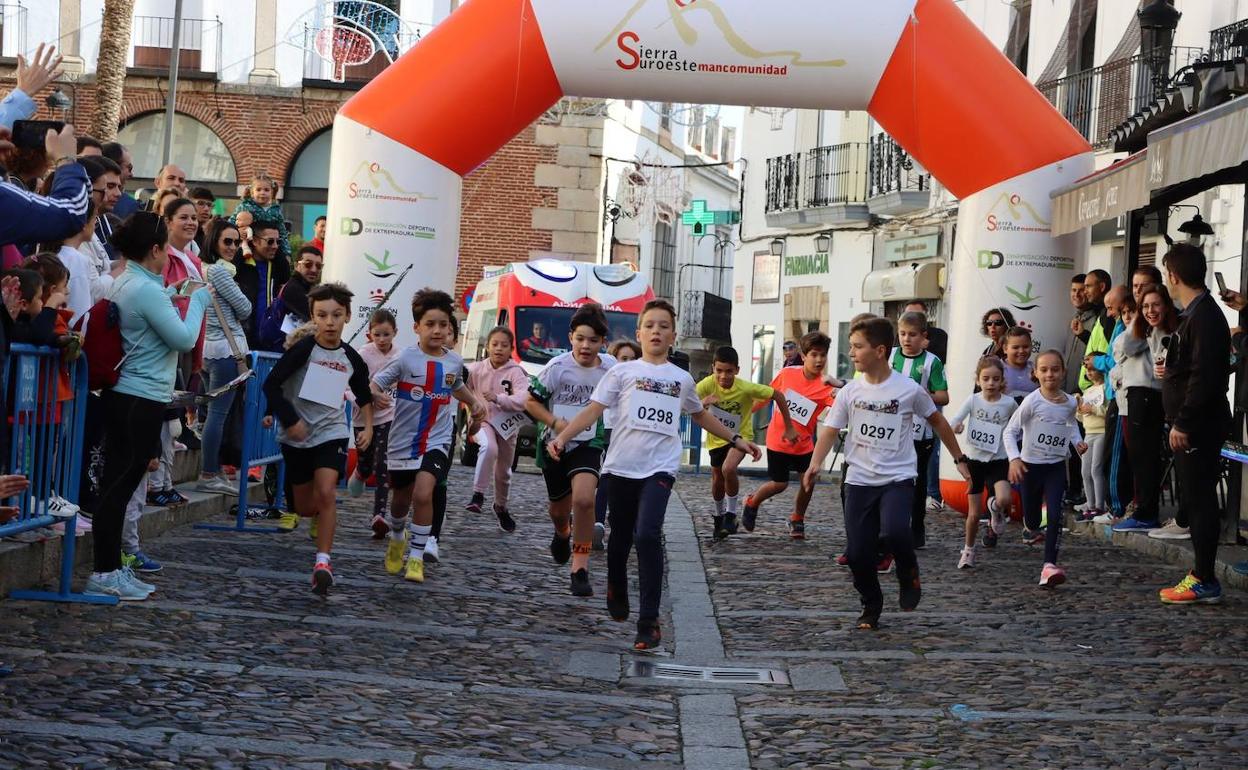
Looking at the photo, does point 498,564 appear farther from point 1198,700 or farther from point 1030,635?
point 1198,700

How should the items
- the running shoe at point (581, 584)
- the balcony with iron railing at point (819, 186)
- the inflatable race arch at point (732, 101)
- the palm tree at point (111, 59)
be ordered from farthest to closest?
the balcony with iron railing at point (819, 186), the palm tree at point (111, 59), the inflatable race arch at point (732, 101), the running shoe at point (581, 584)

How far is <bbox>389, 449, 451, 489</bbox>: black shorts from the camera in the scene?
33.4ft

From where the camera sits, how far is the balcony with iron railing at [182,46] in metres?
35.3

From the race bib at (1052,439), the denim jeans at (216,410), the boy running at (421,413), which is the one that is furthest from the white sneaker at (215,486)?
the race bib at (1052,439)

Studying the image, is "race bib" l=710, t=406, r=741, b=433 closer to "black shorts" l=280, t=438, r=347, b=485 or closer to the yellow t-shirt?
the yellow t-shirt

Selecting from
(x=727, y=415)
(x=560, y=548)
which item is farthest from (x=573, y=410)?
(x=727, y=415)

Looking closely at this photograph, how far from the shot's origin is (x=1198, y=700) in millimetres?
7121

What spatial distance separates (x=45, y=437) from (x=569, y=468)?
347cm

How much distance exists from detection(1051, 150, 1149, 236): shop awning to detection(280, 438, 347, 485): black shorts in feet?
18.1

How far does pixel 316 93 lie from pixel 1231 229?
21614 mm

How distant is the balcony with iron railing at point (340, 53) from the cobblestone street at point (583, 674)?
25150mm

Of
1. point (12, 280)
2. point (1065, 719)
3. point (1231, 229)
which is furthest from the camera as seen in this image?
point (1231, 229)

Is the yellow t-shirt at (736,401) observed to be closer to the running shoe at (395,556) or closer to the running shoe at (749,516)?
the running shoe at (749,516)

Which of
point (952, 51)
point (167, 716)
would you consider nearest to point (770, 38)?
point (952, 51)
